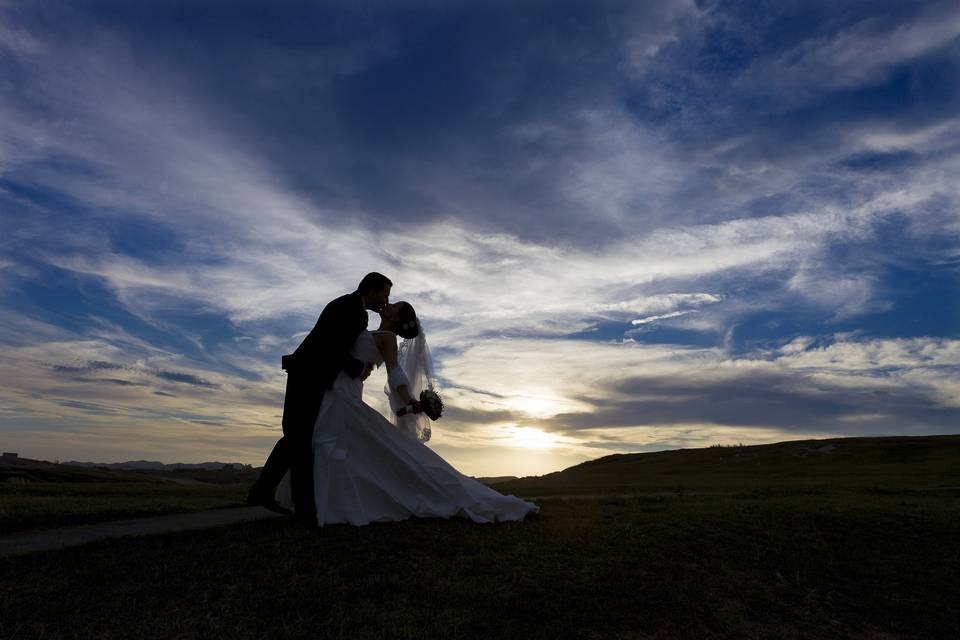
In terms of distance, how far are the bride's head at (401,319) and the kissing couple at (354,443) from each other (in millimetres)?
18

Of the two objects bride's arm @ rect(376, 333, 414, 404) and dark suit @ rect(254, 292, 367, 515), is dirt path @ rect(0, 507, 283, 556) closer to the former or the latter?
dark suit @ rect(254, 292, 367, 515)

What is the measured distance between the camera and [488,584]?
685cm

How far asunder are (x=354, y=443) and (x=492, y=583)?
3.17 meters

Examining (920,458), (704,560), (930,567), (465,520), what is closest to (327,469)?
(465,520)

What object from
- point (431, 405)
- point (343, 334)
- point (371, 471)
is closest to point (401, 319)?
point (343, 334)

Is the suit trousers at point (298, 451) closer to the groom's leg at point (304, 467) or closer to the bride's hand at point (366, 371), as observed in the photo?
the groom's leg at point (304, 467)

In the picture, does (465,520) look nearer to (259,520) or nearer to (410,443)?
(410,443)

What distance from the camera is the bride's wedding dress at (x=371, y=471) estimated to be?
8.53m

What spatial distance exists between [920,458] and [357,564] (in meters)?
51.6

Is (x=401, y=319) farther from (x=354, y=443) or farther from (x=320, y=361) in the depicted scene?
(x=354, y=443)

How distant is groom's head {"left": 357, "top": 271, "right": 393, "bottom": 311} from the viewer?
9414 millimetres

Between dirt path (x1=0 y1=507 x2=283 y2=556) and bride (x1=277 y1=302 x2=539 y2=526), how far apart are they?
1546mm

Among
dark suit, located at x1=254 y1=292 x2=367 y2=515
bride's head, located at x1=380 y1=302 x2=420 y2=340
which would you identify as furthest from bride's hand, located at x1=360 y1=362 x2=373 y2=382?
bride's head, located at x1=380 y1=302 x2=420 y2=340

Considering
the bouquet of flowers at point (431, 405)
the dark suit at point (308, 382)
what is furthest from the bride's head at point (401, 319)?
the bouquet of flowers at point (431, 405)
